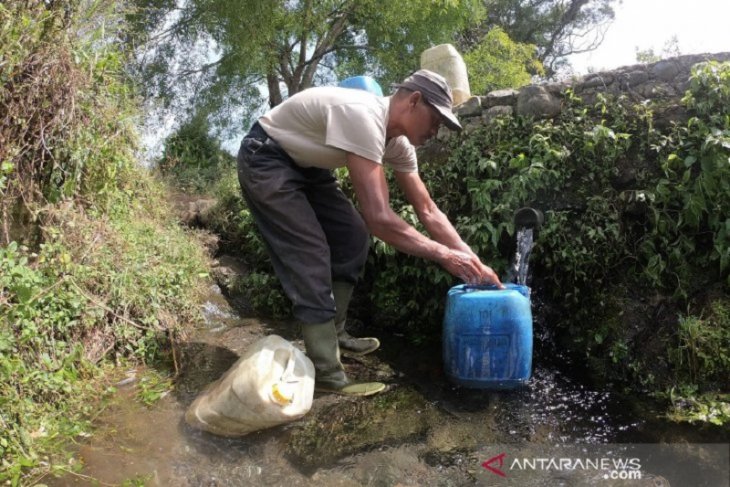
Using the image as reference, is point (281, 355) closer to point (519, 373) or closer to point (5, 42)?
point (519, 373)

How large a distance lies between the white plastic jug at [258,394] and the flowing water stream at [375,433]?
0.32ft

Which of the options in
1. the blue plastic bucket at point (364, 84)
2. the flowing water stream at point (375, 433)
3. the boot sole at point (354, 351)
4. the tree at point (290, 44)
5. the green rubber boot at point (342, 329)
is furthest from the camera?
the tree at point (290, 44)

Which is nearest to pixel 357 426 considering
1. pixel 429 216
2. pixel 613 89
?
pixel 429 216

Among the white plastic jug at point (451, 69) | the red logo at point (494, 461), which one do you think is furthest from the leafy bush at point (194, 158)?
the red logo at point (494, 461)

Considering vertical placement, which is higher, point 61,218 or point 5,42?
point 5,42

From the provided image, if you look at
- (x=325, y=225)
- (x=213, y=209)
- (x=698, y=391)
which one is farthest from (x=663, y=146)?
(x=213, y=209)

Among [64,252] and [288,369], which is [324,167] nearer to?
[288,369]

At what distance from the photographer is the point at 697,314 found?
3.12 m

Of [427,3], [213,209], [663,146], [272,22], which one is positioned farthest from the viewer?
[427,3]

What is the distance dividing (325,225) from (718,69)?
3043mm

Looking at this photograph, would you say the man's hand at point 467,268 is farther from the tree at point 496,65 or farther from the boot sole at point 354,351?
the tree at point 496,65

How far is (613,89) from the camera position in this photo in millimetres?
4297

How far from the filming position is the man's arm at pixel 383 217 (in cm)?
241

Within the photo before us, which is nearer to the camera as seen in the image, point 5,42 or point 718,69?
point 5,42
